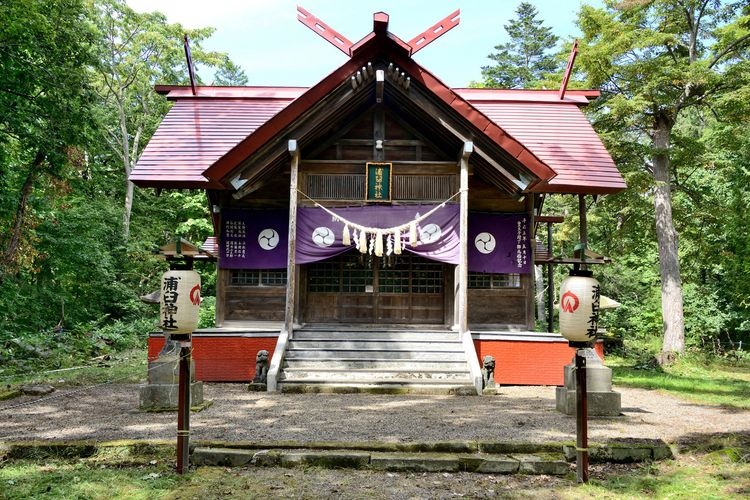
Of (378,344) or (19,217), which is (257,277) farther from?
(19,217)

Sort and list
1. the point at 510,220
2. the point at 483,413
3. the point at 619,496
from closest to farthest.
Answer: the point at 619,496
the point at 483,413
the point at 510,220

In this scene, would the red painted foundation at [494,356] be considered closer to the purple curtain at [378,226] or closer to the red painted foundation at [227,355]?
the red painted foundation at [227,355]

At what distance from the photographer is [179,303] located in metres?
5.80

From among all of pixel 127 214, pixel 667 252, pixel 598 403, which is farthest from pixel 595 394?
pixel 127 214

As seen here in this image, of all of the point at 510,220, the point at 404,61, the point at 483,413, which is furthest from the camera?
the point at 510,220

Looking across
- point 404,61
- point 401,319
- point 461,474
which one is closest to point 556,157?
point 404,61

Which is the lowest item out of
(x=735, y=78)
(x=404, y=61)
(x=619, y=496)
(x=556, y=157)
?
(x=619, y=496)

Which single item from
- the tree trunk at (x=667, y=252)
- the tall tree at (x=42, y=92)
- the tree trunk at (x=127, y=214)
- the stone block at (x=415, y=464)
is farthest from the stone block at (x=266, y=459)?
the tree trunk at (x=127, y=214)

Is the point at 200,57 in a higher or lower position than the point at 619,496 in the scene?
higher

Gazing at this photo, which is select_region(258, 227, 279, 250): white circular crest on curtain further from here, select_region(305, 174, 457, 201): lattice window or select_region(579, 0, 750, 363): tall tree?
select_region(579, 0, 750, 363): tall tree

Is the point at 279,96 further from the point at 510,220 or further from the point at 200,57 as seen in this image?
the point at 200,57

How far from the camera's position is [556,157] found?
13.3 metres

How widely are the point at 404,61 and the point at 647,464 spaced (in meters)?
8.61


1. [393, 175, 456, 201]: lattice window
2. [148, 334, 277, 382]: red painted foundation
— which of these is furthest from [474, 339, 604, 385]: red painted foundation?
[148, 334, 277, 382]: red painted foundation
